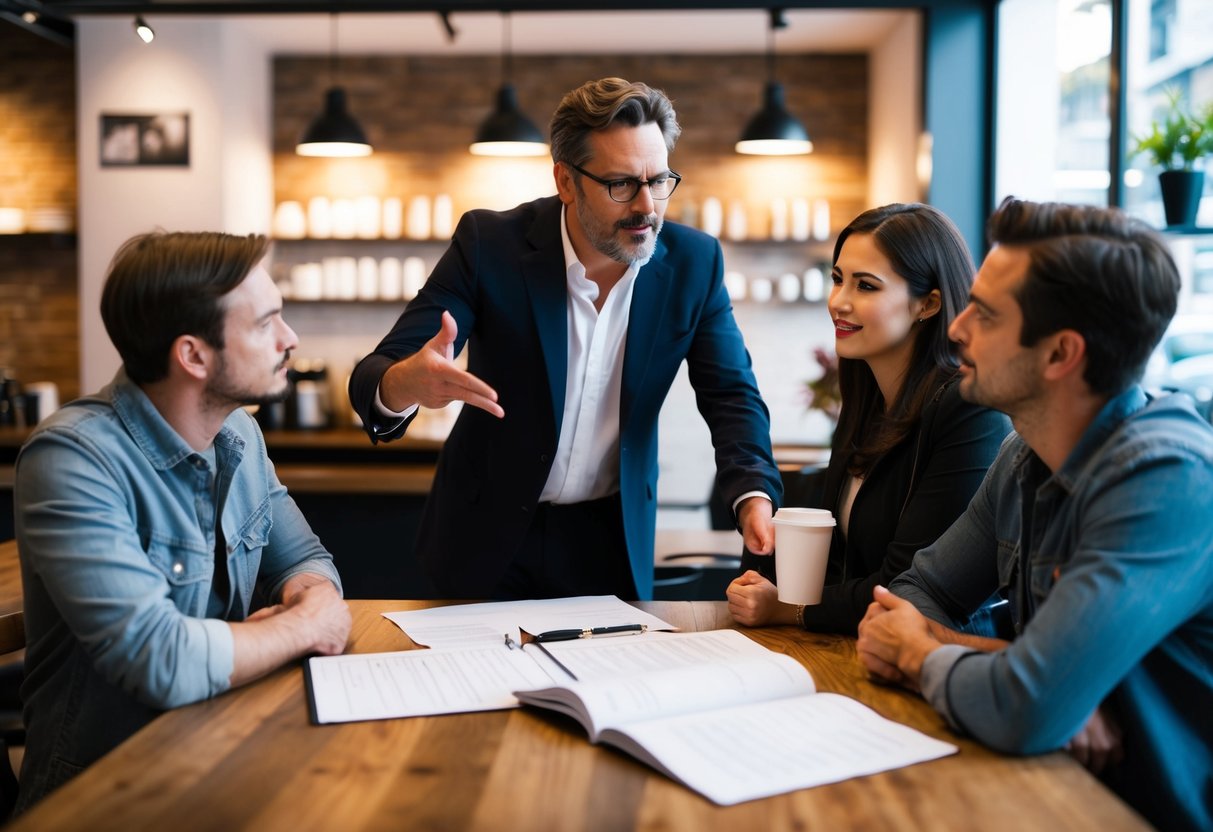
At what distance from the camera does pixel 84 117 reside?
5.82 meters

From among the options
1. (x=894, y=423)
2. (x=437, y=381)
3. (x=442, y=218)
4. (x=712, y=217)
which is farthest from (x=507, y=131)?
(x=894, y=423)

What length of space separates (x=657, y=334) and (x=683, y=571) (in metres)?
1.42

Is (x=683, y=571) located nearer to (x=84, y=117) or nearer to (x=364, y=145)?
(x=364, y=145)

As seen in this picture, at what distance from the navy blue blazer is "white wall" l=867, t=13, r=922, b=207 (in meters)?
3.42

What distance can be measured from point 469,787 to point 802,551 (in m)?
0.70

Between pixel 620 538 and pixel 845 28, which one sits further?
pixel 845 28

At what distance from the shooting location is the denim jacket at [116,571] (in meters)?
1.31

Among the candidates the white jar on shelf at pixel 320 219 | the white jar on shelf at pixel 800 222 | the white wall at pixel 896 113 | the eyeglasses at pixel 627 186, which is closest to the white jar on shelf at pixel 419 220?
the white jar on shelf at pixel 320 219

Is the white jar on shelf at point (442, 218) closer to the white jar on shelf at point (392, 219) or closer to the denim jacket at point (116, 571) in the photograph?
the white jar on shelf at point (392, 219)

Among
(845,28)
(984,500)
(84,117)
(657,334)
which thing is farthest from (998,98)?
(84,117)

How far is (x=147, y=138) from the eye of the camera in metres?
5.78

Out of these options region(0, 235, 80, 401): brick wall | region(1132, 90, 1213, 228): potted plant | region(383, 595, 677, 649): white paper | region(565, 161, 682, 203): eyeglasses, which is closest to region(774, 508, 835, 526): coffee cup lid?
region(383, 595, 677, 649): white paper

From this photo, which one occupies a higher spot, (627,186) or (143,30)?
(143,30)

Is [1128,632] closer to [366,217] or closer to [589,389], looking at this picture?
[589,389]
